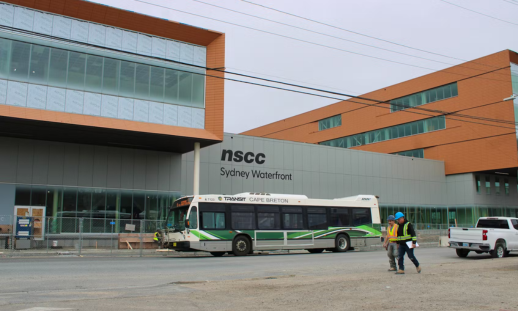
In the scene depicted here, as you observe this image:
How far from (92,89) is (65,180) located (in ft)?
19.5

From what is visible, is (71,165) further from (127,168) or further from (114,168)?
(127,168)

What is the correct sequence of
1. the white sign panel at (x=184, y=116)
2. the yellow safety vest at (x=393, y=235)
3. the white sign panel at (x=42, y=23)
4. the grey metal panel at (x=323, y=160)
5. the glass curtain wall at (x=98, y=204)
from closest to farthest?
the yellow safety vest at (x=393, y=235)
the white sign panel at (x=42, y=23)
the glass curtain wall at (x=98, y=204)
the white sign panel at (x=184, y=116)
the grey metal panel at (x=323, y=160)

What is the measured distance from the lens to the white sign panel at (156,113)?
87.2ft

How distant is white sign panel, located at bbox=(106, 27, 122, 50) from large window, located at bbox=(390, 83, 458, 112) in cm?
3229

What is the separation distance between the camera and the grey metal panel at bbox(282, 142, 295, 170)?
3803 cm

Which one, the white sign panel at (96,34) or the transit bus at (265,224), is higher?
the white sign panel at (96,34)

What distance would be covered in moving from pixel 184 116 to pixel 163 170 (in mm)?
4965

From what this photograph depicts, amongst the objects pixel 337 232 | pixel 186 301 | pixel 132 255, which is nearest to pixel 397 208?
pixel 337 232

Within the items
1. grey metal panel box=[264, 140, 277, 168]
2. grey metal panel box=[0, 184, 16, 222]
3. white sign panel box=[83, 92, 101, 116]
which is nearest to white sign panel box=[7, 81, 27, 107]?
white sign panel box=[83, 92, 101, 116]

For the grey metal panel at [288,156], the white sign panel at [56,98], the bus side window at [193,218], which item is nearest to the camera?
the bus side window at [193,218]

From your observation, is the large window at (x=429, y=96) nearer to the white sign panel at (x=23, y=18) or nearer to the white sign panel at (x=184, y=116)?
the white sign panel at (x=184, y=116)

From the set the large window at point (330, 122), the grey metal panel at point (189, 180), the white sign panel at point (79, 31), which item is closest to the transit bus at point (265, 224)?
the grey metal panel at point (189, 180)

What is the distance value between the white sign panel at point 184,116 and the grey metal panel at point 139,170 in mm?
4291

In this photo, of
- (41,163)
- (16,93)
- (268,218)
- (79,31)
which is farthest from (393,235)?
(41,163)
